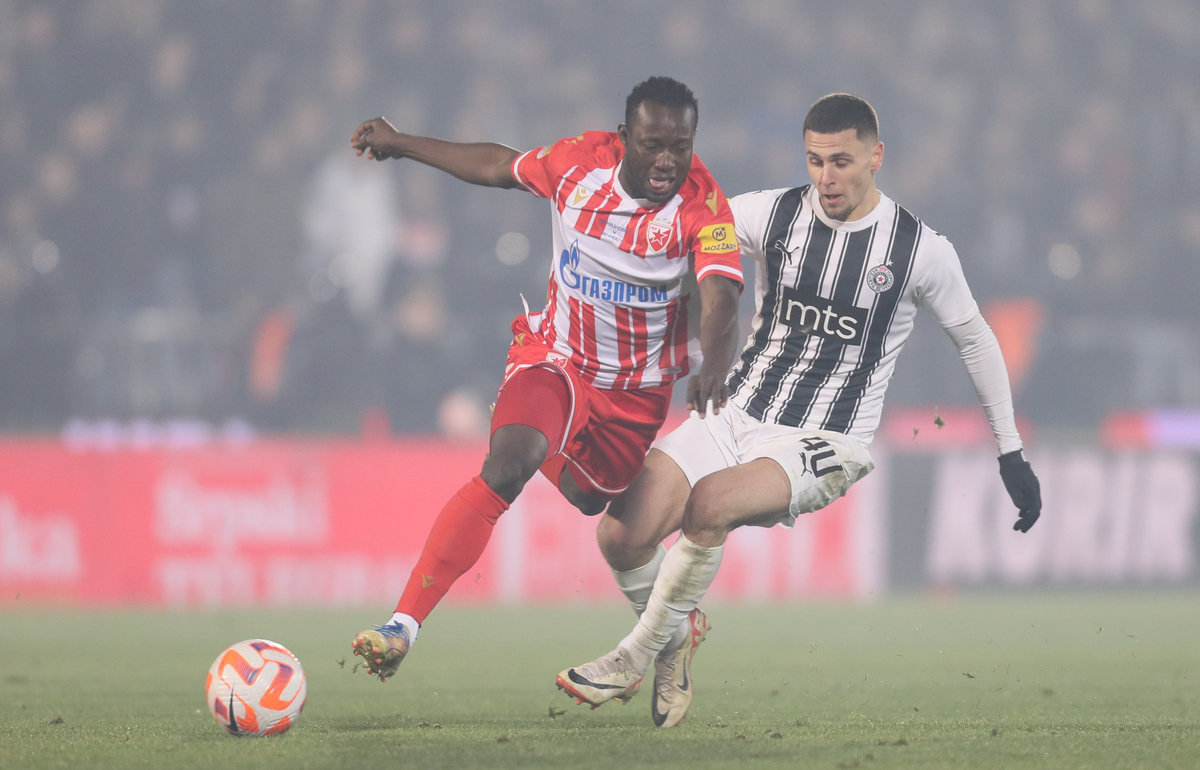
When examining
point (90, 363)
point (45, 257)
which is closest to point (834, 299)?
point (90, 363)

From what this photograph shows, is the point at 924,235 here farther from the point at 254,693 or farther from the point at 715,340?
the point at 254,693

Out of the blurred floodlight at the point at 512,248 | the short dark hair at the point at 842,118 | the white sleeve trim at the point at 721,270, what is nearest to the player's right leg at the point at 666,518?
the white sleeve trim at the point at 721,270

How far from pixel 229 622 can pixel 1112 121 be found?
35.9ft

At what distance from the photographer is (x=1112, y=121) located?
1523 centimetres

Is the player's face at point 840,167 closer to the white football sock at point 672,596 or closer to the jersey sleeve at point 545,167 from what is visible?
the jersey sleeve at point 545,167

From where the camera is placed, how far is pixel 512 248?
12938mm

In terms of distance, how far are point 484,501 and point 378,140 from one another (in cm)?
144

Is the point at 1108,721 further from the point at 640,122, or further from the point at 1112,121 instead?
the point at 1112,121

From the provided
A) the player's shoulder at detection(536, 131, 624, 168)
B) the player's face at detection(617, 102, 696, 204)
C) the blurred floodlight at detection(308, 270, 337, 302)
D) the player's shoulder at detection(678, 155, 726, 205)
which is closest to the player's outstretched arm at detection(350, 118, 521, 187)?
the player's shoulder at detection(536, 131, 624, 168)

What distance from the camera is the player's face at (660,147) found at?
14.8ft

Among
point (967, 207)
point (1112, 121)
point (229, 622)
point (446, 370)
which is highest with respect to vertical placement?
point (1112, 121)

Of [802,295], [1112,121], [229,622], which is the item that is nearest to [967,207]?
[1112,121]

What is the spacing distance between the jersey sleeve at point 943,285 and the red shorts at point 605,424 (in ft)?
3.24

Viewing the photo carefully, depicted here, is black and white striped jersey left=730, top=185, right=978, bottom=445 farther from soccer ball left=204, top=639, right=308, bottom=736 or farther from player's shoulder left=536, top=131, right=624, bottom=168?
soccer ball left=204, top=639, right=308, bottom=736
